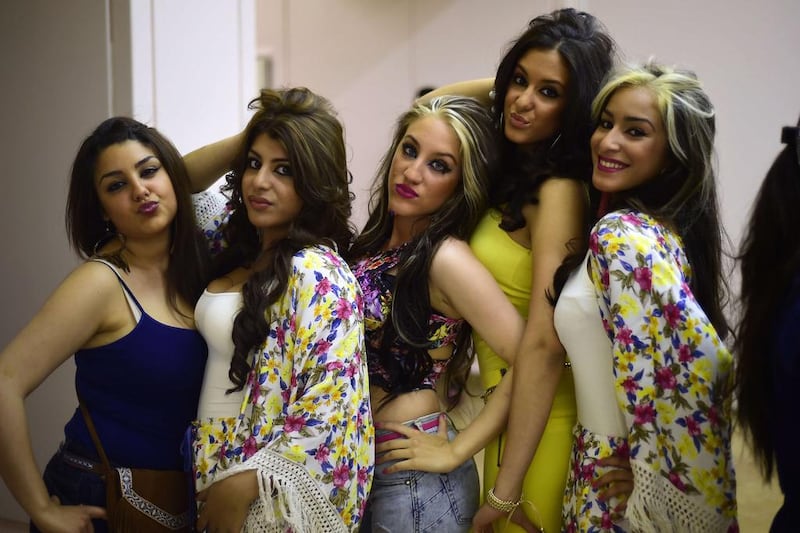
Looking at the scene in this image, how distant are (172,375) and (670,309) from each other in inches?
44.7

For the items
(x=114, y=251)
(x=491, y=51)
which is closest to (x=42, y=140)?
(x=114, y=251)

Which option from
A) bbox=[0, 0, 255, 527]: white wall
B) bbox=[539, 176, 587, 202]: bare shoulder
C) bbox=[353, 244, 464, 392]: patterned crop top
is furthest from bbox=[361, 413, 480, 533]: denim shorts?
bbox=[0, 0, 255, 527]: white wall

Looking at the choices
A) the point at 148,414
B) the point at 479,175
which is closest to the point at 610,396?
the point at 479,175

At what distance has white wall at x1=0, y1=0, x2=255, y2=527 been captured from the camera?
273 cm

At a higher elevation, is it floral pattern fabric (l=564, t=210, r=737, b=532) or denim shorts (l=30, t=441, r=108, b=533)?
floral pattern fabric (l=564, t=210, r=737, b=532)

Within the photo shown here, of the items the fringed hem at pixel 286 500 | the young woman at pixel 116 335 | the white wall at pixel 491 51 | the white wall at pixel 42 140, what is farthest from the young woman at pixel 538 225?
the white wall at pixel 491 51

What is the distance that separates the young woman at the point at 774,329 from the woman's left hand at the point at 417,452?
677mm

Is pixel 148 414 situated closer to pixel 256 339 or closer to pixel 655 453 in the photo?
pixel 256 339

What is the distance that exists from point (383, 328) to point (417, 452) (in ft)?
0.99

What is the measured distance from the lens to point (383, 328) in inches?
77.2

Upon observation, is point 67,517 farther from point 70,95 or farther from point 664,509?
point 70,95

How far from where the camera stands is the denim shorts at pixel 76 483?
6.33ft

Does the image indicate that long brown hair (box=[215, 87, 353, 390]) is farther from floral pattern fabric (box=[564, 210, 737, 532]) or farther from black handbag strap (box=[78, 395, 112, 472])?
floral pattern fabric (box=[564, 210, 737, 532])

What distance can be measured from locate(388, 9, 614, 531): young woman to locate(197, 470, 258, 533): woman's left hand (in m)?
0.36
